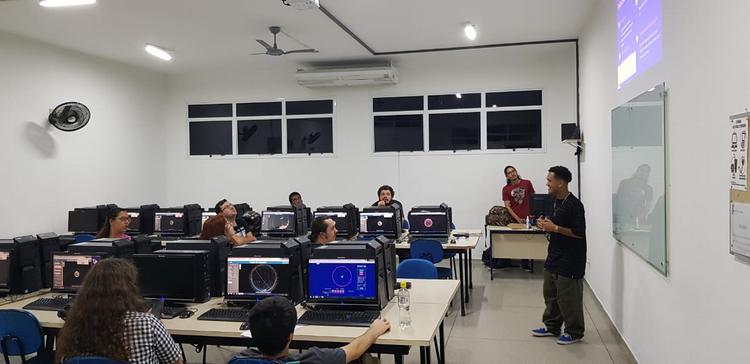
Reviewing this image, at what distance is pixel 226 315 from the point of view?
123 inches

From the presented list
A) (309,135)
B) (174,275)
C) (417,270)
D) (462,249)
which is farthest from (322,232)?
(309,135)

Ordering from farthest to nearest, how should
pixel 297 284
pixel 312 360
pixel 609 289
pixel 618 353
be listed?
pixel 609 289
pixel 618 353
pixel 297 284
pixel 312 360

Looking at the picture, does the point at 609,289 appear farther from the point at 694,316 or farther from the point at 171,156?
the point at 171,156

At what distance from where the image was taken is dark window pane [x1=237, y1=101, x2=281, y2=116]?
9672 millimetres

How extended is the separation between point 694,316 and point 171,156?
31.0ft

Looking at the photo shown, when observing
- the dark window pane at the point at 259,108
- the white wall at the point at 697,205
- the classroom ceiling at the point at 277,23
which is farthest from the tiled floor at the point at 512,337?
the dark window pane at the point at 259,108

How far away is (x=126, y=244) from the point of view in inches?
147

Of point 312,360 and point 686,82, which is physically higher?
point 686,82

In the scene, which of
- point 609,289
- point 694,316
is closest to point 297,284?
point 694,316

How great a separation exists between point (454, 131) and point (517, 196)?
1600 mm

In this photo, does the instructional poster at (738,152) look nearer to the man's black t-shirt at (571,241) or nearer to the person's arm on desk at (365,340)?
the person's arm on desk at (365,340)

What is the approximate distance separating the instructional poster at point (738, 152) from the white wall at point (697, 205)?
62 millimetres

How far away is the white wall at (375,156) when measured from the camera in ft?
27.8

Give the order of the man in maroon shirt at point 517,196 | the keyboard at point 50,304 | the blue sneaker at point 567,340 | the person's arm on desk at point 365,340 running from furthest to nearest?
the man in maroon shirt at point 517,196
the blue sneaker at point 567,340
the keyboard at point 50,304
the person's arm on desk at point 365,340
